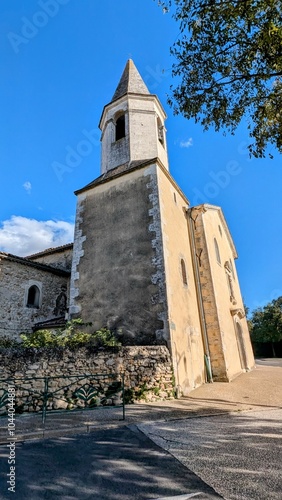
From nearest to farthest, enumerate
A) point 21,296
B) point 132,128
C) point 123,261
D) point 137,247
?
point 137,247 → point 123,261 → point 21,296 → point 132,128

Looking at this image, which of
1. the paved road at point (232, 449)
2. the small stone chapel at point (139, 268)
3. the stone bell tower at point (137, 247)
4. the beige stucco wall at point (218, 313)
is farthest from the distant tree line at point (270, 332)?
the paved road at point (232, 449)

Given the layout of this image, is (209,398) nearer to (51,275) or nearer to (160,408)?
(160,408)

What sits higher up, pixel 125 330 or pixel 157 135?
pixel 157 135

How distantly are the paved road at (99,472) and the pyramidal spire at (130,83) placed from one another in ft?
46.7

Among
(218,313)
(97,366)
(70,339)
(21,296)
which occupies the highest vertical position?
(21,296)

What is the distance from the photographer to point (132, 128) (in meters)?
12.6

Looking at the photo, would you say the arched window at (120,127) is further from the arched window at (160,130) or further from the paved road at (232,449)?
the paved road at (232,449)

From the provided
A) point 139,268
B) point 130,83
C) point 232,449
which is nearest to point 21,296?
point 139,268

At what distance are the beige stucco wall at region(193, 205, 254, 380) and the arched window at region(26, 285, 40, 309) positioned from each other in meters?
7.67

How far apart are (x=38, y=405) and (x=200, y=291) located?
7.78m

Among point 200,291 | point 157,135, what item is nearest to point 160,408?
point 200,291

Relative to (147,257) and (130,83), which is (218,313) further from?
(130,83)

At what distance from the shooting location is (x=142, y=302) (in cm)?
895

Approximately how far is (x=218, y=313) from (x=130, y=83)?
1238 centimetres
